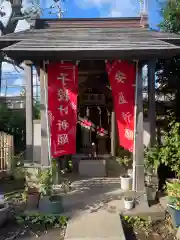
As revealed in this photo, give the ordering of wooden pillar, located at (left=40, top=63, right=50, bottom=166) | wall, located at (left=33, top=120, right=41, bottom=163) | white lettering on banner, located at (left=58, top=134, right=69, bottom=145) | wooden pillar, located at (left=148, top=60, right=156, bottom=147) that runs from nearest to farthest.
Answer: wooden pillar, located at (left=40, top=63, right=50, bottom=166) → white lettering on banner, located at (left=58, top=134, right=69, bottom=145) → wooden pillar, located at (left=148, top=60, right=156, bottom=147) → wall, located at (left=33, top=120, right=41, bottom=163)

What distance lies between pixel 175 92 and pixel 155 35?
3024 mm

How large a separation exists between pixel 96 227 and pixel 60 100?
318 cm

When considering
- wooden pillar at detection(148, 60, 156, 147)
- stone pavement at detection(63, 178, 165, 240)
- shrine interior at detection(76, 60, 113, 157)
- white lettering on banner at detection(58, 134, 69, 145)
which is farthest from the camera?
shrine interior at detection(76, 60, 113, 157)

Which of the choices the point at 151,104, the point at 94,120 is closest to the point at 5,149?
the point at 94,120

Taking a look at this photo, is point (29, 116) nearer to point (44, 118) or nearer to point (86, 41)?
point (44, 118)

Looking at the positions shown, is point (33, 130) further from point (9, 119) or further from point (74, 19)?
point (9, 119)

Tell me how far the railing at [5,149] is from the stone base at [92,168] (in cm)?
284

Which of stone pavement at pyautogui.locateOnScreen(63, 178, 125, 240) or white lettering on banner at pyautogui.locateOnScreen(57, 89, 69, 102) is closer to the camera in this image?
stone pavement at pyautogui.locateOnScreen(63, 178, 125, 240)

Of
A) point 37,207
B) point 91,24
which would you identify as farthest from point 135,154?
point 91,24

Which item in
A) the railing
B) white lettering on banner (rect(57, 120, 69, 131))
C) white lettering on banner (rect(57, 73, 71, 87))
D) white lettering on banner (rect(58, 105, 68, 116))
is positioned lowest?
the railing

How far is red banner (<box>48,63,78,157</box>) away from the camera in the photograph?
7.15 metres

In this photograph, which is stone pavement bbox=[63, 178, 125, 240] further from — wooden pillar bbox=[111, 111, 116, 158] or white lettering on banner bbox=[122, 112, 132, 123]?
white lettering on banner bbox=[122, 112, 132, 123]

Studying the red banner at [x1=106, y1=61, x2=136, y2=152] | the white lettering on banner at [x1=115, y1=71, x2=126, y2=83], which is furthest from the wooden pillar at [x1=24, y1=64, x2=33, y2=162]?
the white lettering on banner at [x1=115, y1=71, x2=126, y2=83]

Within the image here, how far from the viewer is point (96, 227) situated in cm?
581
